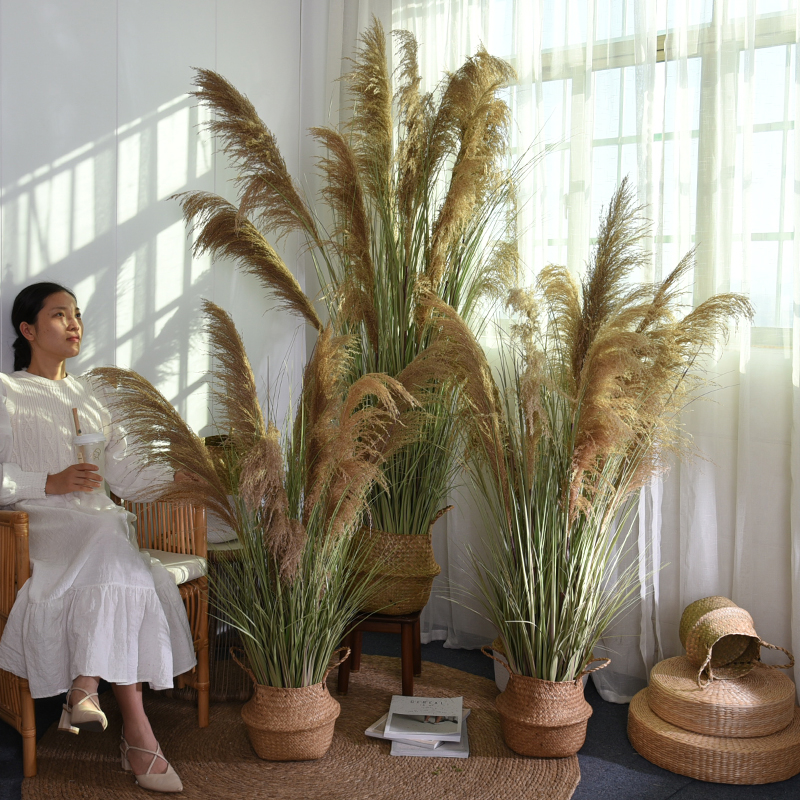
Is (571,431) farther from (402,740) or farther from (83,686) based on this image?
(83,686)

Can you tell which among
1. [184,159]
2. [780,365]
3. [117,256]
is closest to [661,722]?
[780,365]

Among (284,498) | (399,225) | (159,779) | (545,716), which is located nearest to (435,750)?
(545,716)

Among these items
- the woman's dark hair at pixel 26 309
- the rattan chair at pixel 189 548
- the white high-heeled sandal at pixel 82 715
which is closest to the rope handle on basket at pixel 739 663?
the rattan chair at pixel 189 548

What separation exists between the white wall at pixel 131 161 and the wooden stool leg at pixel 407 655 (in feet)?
3.83

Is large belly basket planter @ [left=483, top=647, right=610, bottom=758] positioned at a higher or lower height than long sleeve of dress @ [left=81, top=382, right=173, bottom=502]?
lower

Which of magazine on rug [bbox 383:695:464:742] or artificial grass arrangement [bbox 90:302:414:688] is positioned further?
magazine on rug [bbox 383:695:464:742]

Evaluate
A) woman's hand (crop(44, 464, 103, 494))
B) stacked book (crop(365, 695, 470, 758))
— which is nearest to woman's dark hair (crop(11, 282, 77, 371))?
woman's hand (crop(44, 464, 103, 494))

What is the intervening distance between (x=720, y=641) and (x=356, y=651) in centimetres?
116

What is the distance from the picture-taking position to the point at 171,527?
2.55 metres

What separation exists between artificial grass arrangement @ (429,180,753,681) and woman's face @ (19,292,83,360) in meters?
1.16

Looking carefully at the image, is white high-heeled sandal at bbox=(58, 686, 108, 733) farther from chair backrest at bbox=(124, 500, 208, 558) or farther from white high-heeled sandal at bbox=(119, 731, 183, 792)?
chair backrest at bbox=(124, 500, 208, 558)

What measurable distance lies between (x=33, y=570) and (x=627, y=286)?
69.5 inches

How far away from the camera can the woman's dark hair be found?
243 centimetres

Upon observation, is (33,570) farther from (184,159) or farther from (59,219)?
(184,159)
